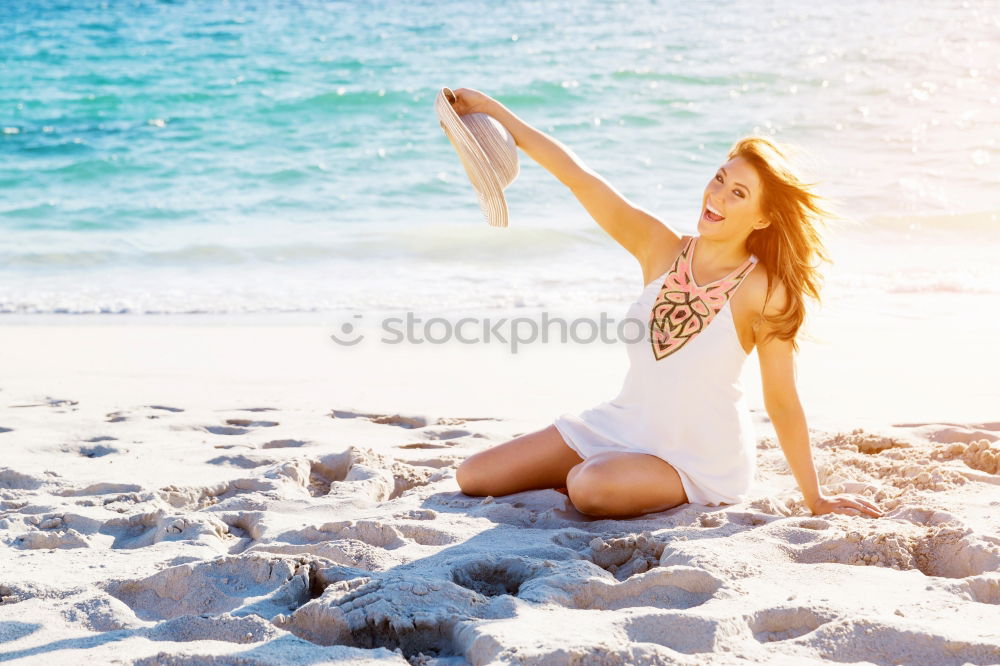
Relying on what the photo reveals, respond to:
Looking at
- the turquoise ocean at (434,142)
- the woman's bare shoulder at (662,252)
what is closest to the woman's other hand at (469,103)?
the woman's bare shoulder at (662,252)

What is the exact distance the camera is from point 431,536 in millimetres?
2994

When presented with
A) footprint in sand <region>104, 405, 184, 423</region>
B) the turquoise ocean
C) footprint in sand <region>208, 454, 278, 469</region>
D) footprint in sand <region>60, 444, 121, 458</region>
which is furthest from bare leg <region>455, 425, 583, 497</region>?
the turquoise ocean

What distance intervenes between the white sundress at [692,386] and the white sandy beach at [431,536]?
15 cm

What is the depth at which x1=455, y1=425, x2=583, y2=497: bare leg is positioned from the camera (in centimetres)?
346

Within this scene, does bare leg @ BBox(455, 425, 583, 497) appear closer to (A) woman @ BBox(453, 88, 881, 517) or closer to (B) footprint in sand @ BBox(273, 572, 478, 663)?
(A) woman @ BBox(453, 88, 881, 517)

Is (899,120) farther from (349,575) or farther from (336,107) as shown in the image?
(349,575)

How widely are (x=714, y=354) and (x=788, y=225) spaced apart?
48 centimetres

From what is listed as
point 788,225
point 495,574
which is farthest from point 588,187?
point 495,574

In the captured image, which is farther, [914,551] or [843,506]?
[843,506]

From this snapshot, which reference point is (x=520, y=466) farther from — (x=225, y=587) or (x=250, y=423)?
(x=250, y=423)

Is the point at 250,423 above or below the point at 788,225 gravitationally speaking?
below

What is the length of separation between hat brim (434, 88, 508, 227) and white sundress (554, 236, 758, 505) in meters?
0.61

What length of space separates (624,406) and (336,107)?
36.9 feet

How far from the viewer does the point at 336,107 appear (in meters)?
13.8
